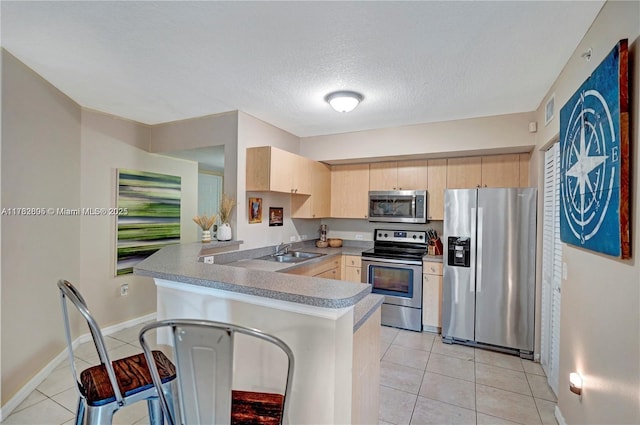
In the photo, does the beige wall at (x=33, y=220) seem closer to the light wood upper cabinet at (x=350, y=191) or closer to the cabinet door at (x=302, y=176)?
the cabinet door at (x=302, y=176)

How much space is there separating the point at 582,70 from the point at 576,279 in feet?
4.09

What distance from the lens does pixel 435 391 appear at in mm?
2482

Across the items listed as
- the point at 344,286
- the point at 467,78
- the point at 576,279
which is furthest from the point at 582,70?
the point at 344,286

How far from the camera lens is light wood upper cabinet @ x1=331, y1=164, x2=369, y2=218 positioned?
4430mm

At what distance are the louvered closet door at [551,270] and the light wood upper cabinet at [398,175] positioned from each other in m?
1.40

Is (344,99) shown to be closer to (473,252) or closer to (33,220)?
(473,252)

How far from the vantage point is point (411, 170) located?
4.14m

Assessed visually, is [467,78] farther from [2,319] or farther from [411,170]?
[2,319]

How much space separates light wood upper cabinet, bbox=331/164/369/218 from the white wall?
1.92 feet

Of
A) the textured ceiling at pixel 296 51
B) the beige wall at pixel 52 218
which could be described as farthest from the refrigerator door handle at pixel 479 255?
the beige wall at pixel 52 218

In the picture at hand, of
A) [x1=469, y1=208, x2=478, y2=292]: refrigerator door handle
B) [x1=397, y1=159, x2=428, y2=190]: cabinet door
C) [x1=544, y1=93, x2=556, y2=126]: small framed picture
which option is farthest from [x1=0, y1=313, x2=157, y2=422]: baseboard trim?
[x1=544, y1=93, x2=556, y2=126]: small framed picture

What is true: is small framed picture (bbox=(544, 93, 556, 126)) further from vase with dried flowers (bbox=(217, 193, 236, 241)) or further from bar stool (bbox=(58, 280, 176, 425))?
bar stool (bbox=(58, 280, 176, 425))

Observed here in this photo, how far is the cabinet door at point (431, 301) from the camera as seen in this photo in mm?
3650

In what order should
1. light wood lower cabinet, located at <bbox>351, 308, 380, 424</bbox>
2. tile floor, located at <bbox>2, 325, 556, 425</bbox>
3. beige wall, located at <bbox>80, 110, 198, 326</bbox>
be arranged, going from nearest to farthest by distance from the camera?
1. light wood lower cabinet, located at <bbox>351, 308, 380, 424</bbox>
2. tile floor, located at <bbox>2, 325, 556, 425</bbox>
3. beige wall, located at <bbox>80, 110, 198, 326</bbox>
